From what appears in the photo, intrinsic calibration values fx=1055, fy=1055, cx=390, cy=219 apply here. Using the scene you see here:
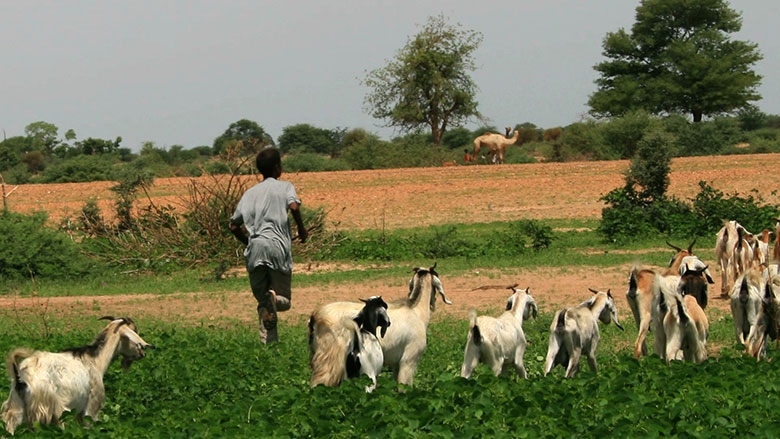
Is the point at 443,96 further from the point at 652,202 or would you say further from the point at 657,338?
the point at 657,338

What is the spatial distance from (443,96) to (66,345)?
47.4 m

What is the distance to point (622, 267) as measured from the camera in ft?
59.6

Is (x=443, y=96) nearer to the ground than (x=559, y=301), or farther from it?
farther from it

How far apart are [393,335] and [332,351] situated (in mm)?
675

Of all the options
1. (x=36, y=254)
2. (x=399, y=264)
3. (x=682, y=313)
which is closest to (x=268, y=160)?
(x=682, y=313)

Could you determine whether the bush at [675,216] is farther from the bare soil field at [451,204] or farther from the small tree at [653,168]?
the bare soil field at [451,204]

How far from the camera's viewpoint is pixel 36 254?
1961 cm

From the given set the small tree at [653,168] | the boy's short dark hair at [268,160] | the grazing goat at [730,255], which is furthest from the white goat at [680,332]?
the small tree at [653,168]

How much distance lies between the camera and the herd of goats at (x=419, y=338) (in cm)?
736

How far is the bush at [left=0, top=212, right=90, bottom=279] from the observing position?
19219 millimetres

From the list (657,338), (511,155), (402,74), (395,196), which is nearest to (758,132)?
(511,155)

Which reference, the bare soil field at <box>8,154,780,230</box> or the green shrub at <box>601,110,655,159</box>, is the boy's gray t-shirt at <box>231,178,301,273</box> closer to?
the bare soil field at <box>8,154,780,230</box>

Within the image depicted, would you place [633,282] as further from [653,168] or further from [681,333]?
[653,168]

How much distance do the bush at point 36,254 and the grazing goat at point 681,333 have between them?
13024 mm
